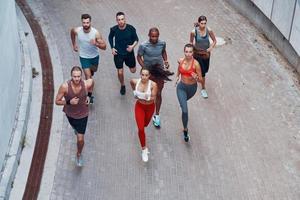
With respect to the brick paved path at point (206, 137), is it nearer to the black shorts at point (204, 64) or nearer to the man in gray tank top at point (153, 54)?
the black shorts at point (204, 64)

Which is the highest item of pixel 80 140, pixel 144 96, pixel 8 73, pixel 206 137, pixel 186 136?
pixel 8 73

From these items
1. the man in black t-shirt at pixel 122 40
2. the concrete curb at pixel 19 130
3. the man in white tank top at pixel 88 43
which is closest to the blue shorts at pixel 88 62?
the man in white tank top at pixel 88 43

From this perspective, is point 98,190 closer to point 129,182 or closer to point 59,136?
point 129,182

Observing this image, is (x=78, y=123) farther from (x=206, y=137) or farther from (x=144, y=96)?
(x=206, y=137)

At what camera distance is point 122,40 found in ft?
37.4

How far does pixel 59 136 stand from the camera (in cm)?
1120

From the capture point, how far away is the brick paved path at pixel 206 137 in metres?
10.2

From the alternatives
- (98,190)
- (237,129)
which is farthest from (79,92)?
(237,129)

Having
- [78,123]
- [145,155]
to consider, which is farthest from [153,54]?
[78,123]

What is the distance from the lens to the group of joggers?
969cm

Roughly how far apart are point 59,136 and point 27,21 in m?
4.80

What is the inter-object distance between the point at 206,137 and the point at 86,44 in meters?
2.87

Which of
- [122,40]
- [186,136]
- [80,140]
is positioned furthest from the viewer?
[122,40]

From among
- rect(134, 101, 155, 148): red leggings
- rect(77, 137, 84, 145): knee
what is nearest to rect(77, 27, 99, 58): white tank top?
rect(134, 101, 155, 148): red leggings
